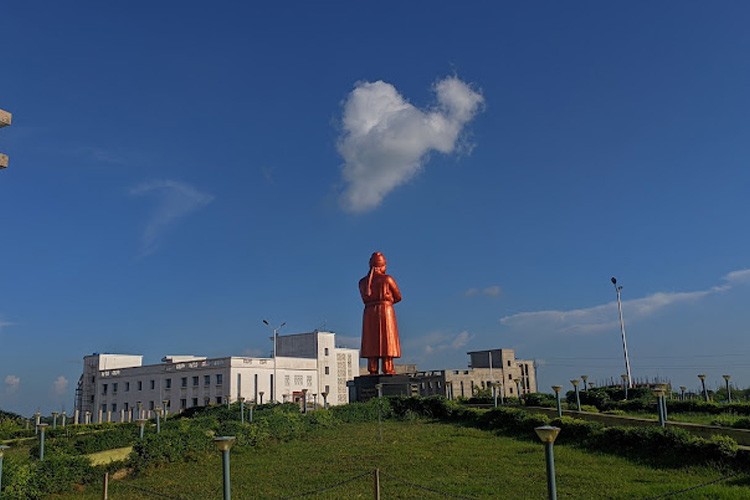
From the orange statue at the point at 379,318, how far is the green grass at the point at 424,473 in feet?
53.9

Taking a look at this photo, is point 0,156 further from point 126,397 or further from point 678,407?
point 126,397

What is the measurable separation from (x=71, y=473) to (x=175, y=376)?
36580mm

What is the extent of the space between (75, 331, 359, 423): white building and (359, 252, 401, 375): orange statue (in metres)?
10.2

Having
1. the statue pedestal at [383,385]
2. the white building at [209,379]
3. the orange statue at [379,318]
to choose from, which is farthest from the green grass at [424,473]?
the white building at [209,379]

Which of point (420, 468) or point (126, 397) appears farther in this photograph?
point (126, 397)

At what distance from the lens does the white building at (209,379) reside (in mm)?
46938

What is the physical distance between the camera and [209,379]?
47.2 m

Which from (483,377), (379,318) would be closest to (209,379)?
(379,318)

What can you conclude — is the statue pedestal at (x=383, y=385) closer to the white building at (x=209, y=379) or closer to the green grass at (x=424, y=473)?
the white building at (x=209, y=379)

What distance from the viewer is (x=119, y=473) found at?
1527 cm

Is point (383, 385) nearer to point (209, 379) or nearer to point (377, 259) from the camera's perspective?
point (377, 259)

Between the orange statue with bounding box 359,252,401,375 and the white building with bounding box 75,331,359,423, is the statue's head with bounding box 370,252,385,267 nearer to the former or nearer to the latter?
the orange statue with bounding box 359,252,401,375

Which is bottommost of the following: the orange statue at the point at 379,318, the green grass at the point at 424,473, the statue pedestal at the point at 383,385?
the green grass at the point at 424,473

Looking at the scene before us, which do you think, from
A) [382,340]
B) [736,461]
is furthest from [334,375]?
[736,461]
